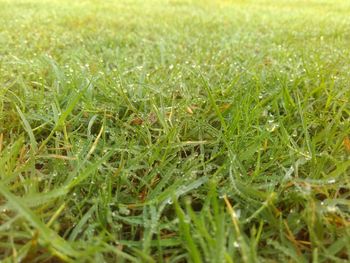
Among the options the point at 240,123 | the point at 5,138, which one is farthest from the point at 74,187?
the point at 240,123

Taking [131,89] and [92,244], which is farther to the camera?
[131,89]

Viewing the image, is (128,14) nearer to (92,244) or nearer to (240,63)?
(240,63)

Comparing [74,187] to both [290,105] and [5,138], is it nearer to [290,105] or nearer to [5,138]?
[5,138]

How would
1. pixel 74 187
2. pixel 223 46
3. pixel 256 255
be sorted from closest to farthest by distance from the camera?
pixel 256 255
pixel 74 187
pixel 223 46

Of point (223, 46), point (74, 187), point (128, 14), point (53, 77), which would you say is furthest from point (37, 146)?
point (128, 14)

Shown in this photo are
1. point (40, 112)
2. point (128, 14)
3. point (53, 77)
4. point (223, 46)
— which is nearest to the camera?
point (40, 112)

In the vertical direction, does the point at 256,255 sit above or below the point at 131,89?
below
